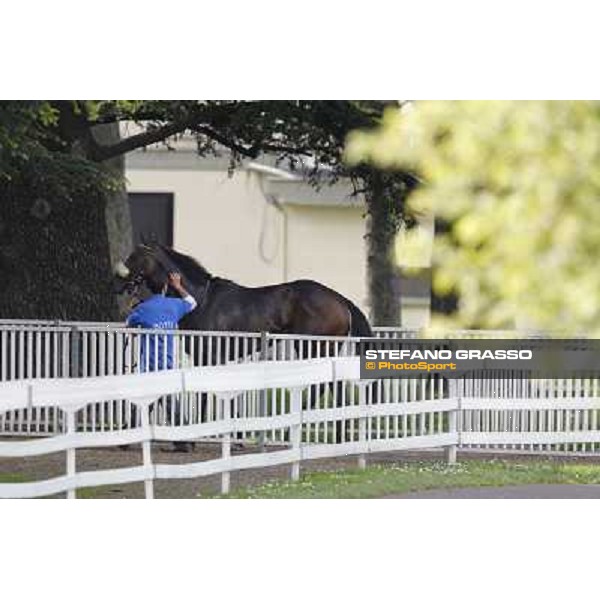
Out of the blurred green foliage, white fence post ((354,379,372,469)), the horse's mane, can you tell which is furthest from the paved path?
the blurred green foliage

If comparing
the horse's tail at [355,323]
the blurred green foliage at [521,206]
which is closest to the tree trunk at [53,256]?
the horse's tail at [355,323]

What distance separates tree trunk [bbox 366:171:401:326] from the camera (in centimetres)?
909

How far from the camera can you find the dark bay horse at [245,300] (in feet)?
31.6

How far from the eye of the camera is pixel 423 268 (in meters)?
5.73

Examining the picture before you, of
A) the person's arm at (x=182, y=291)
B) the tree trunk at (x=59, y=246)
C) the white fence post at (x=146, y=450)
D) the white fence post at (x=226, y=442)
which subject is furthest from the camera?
the person's arm at (x=182, y=291)

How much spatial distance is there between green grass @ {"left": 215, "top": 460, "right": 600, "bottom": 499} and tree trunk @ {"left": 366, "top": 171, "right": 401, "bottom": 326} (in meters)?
0.81

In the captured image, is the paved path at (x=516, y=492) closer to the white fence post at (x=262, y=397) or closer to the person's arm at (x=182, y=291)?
the white fence post at (x=262, y=397)

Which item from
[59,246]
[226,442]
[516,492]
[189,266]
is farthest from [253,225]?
[516,492]

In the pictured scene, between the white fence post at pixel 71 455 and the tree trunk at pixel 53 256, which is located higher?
the tree trunk at pixel 53 256

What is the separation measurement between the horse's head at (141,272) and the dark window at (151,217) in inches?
2.1

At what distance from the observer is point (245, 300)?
10.1 meters

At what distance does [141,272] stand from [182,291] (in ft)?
0.93

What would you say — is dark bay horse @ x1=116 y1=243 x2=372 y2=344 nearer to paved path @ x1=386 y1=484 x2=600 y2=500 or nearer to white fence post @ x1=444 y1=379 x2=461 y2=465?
white fence post @ x1=444 y1=379 x2=461 y2=465

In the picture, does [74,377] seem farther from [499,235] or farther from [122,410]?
[499,235]
